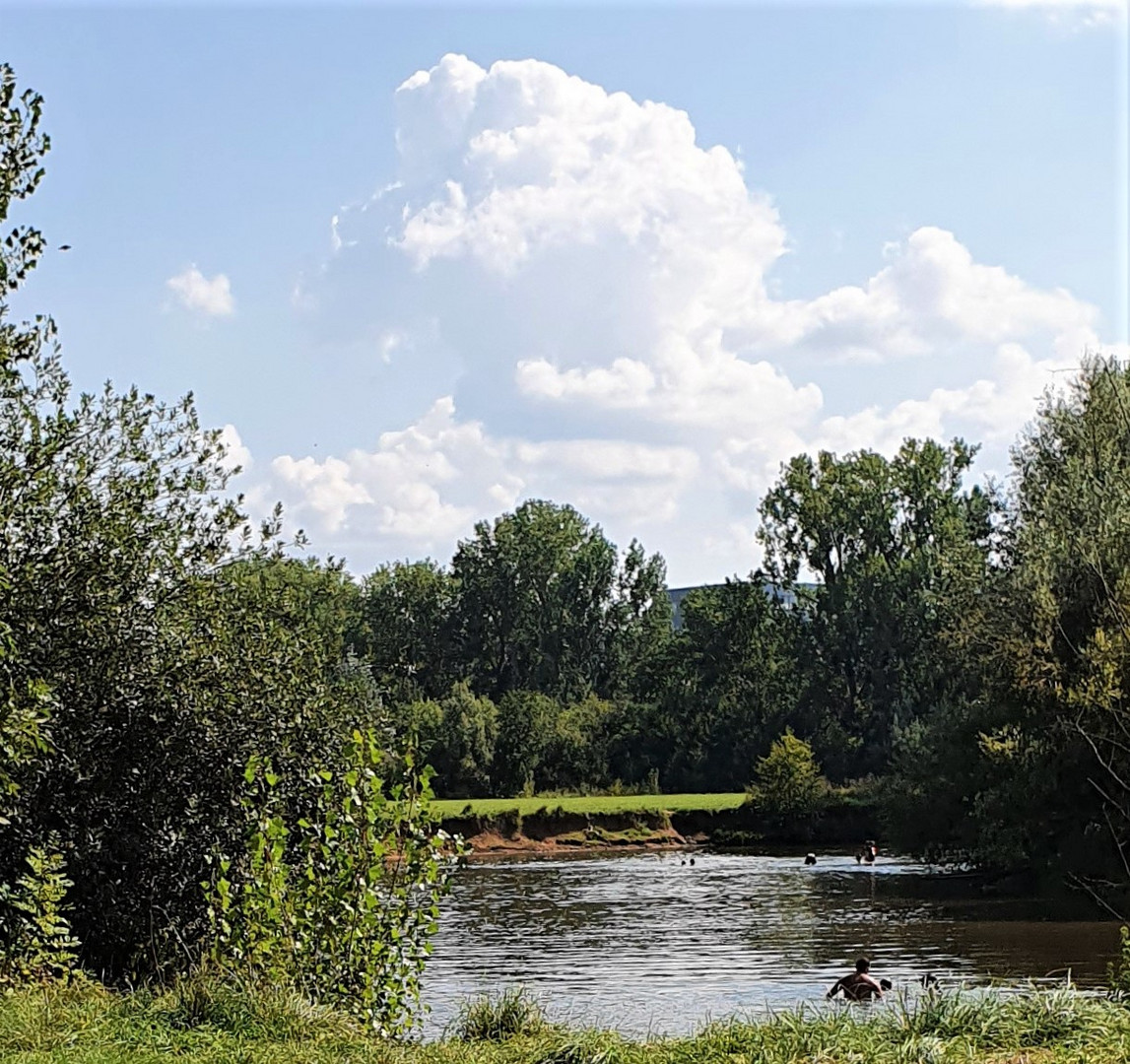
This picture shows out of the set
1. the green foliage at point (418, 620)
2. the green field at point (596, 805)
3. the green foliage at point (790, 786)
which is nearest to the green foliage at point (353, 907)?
the green field at point (596, 805)

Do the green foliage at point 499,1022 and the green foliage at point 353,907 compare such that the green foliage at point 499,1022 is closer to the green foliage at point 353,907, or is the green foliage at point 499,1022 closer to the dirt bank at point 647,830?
the green foliage at point 353,907

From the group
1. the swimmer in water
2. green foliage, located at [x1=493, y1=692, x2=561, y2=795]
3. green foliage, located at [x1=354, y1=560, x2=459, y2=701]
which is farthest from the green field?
the swimmer in water

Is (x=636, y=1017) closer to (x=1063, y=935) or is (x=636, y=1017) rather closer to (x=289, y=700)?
(x=289, y=700)

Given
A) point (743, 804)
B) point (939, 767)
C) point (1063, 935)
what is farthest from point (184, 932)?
point (743, 804)

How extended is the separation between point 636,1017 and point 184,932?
18.6 ft

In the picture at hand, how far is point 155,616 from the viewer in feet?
47.4

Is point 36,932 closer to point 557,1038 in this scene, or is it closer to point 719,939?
point 557,1038

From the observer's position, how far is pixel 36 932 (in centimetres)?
1238

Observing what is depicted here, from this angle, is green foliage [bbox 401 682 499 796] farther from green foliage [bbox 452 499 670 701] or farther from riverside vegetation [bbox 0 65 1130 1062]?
riverside vegetation [bbox 0 65 1130 1062]

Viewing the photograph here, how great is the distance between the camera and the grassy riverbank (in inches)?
325

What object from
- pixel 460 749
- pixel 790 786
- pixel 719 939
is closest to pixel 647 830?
pixel 790 786

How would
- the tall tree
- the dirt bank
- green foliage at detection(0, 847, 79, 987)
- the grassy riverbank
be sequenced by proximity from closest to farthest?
the grassy riverbank
green foliage at detection(0, 847, 79, 987)
the dirt bank
the tall tree

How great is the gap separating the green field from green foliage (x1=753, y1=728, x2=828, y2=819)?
240cm

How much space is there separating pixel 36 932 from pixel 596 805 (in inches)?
1845
